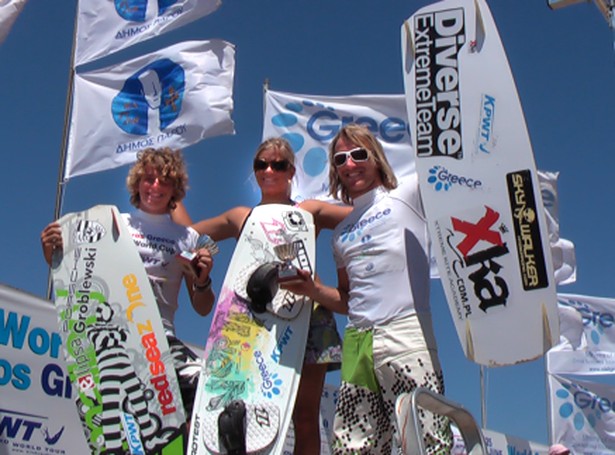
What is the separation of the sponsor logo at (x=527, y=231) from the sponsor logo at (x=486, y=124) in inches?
7.9

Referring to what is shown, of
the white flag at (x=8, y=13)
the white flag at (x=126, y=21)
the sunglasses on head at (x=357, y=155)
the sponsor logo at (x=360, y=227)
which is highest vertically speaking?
the white flag at (x=126, y=21)

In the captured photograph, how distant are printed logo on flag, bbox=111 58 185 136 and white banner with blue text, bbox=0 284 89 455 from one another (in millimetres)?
2864

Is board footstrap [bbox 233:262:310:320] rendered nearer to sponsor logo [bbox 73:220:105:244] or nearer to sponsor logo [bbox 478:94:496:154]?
sponsor logo [bbox 73:220:105:244]

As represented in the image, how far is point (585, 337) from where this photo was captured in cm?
1223

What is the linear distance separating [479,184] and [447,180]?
15 centimetres

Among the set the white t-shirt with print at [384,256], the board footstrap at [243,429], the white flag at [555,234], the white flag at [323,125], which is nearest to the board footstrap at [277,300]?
the white t-shirt with print at [384,256]

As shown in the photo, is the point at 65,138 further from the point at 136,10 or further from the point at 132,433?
the point at 132,433

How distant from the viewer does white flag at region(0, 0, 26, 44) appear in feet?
20.9

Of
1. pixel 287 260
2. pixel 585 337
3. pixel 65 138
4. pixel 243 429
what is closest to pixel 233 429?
pixel 243 429

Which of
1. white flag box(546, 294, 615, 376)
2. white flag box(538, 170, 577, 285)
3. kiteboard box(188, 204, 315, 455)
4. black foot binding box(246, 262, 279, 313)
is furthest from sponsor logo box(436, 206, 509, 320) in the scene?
white flag box(546, 294, 615, 376)

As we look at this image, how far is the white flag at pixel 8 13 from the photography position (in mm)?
6367

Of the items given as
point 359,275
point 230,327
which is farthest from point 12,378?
point 359,275

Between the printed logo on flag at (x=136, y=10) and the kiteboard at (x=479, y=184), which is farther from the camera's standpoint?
the printed logo on flag at (x=136, y=10)

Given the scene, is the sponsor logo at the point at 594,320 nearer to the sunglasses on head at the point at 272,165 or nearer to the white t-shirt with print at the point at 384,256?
the sunglasses on head at the point at 272,165
